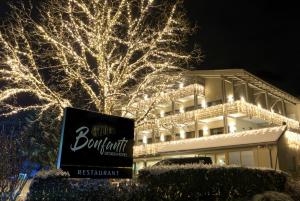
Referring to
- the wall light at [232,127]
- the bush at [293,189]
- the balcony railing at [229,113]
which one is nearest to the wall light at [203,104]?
the balcony railing at [229,113]

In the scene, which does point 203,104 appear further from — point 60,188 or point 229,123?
point 60,188

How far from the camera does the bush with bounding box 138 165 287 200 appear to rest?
30.4 feet

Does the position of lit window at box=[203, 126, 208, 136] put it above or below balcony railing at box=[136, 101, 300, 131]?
below

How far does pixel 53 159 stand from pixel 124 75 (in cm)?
2464

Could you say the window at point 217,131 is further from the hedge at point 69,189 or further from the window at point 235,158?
the hedge at point 69,189

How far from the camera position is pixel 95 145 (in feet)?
27.4

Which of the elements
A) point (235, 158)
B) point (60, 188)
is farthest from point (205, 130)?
point (60, 188)

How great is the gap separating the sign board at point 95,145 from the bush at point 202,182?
3.21 ft

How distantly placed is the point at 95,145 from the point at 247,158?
54.0ft

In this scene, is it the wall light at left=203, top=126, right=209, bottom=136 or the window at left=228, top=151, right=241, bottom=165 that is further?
the wall light at left=203, top=126, right=209, bottom=136

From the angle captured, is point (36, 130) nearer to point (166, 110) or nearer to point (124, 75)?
point (166, 110)

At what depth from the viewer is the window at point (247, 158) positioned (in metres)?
21.8

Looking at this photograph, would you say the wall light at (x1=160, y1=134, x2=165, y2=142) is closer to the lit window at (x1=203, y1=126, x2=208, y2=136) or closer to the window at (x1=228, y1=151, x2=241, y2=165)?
the lit window at (x1=203, y1=126, x2=208, y2=136)

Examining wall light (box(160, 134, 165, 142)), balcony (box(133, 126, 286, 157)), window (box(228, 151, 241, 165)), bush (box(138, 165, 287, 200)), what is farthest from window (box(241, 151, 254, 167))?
wall light (box(160, 134, 165, 142))
